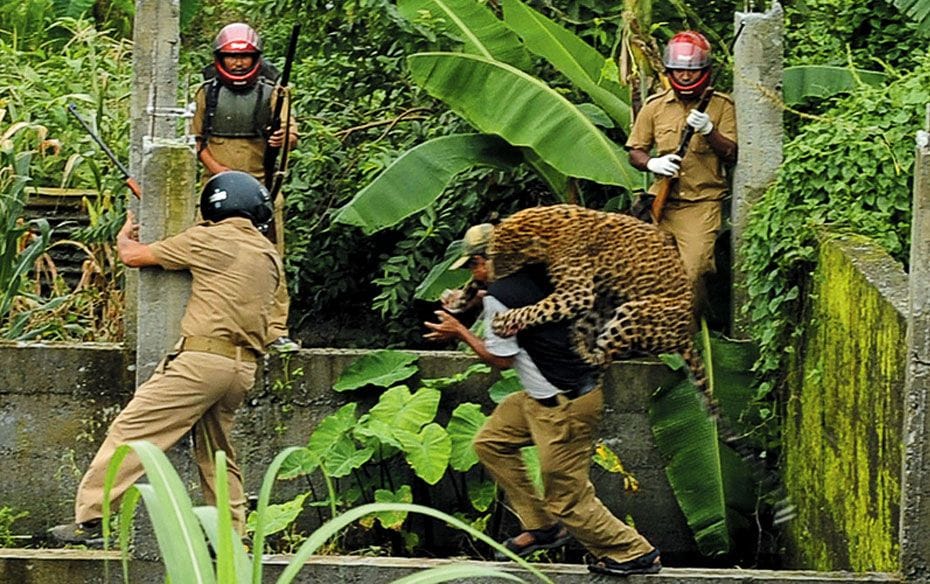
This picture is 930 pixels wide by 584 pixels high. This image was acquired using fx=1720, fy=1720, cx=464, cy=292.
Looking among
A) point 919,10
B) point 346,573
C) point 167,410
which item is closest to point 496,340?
point 346,573

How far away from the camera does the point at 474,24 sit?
9867 mm

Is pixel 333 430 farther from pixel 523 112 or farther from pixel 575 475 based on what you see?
pixel 575 475

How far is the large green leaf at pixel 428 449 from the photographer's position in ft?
28.3

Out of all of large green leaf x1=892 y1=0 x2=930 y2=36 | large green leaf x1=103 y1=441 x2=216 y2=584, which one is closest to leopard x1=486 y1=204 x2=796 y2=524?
large green leaf x1=892 y1=0 x2=930 y2=36

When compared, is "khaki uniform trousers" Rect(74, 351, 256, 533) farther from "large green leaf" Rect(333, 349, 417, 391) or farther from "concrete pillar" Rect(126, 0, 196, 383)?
"large green leaf" Rect(333, 349, 417, 391)

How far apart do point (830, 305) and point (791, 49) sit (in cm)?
317

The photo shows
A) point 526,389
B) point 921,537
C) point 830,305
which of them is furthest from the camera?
point 830,305

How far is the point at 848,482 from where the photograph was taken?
739 cm

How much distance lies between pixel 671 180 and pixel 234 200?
2.85 meters

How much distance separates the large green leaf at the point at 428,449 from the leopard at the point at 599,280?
1.68m


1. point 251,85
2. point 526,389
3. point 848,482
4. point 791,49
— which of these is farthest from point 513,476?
point 791,49

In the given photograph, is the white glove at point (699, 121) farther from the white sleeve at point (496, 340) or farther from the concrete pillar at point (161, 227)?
the concrete pillar at point (161, 227)

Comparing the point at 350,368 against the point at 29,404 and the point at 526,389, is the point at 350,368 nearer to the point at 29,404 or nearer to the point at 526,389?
the point at 29,404

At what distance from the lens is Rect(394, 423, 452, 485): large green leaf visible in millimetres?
8617
